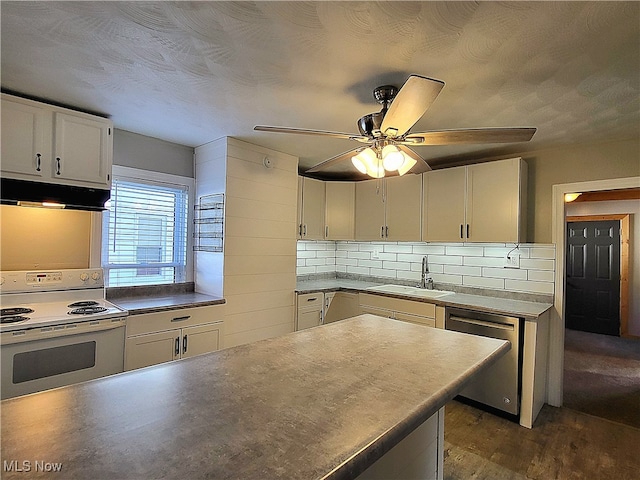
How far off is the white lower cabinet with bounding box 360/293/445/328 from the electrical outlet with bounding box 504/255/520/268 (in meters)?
0.84

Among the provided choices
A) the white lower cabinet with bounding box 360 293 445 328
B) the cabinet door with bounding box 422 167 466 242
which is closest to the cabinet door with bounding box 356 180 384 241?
the cabinet door with bounding box 422 167 466 242

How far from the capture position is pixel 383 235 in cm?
389

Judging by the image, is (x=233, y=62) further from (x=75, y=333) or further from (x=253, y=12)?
(x=75, y=333)

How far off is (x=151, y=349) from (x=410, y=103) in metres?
2.40

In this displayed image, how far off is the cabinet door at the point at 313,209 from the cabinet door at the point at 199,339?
4.77 ft

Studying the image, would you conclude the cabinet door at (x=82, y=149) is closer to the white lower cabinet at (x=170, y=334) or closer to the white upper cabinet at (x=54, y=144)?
the white upper cabinet at (x=54, y=144)

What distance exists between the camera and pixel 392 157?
5.82 feet

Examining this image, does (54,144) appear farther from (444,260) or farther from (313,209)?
(444,260)

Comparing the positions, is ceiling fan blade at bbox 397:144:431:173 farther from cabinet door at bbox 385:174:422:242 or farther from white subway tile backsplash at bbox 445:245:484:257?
white subway tile backsplash at bbox 445:245:484:257

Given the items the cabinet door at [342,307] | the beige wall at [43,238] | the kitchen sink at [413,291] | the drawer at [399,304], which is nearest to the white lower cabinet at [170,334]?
the beige wall at [43,238]

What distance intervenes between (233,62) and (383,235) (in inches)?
102

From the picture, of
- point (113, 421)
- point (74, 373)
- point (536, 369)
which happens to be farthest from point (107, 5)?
point (536, 369)

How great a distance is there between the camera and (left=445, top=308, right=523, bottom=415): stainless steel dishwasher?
2.73 metres

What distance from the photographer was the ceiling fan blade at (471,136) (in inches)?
65.9
